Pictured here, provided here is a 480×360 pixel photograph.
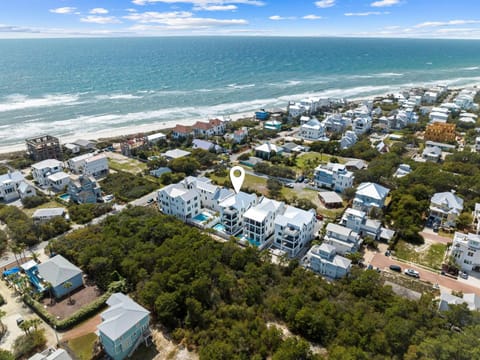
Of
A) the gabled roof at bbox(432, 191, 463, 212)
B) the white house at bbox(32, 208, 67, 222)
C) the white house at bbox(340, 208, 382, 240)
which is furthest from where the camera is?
the gabled roof at bbox(432, 191, 463, 212)

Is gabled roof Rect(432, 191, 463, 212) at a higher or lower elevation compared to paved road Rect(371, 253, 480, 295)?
higher

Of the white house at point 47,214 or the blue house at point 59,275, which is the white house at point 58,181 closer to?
the white house at point 47,214

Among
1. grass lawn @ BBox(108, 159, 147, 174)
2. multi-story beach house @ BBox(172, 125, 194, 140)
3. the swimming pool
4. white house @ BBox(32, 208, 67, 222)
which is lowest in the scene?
the swimming pool

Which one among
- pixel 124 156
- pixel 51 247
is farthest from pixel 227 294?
pixel 124 156

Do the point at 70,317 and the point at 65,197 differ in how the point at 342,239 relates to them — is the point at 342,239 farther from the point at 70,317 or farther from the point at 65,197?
the point at 65,197

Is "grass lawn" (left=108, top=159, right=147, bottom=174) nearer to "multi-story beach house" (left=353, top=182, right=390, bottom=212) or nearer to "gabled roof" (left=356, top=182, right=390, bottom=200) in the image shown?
"multi-story beach house" (left=353, top=182, right=390, bottom=212)

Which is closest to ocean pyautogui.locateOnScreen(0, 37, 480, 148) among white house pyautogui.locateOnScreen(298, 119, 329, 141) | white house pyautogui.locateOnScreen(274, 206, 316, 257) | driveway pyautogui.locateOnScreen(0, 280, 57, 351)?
white house pyautogui.locateOnScreen(298, 119, 329, 141)

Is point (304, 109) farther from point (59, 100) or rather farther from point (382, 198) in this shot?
point (59, 100)
